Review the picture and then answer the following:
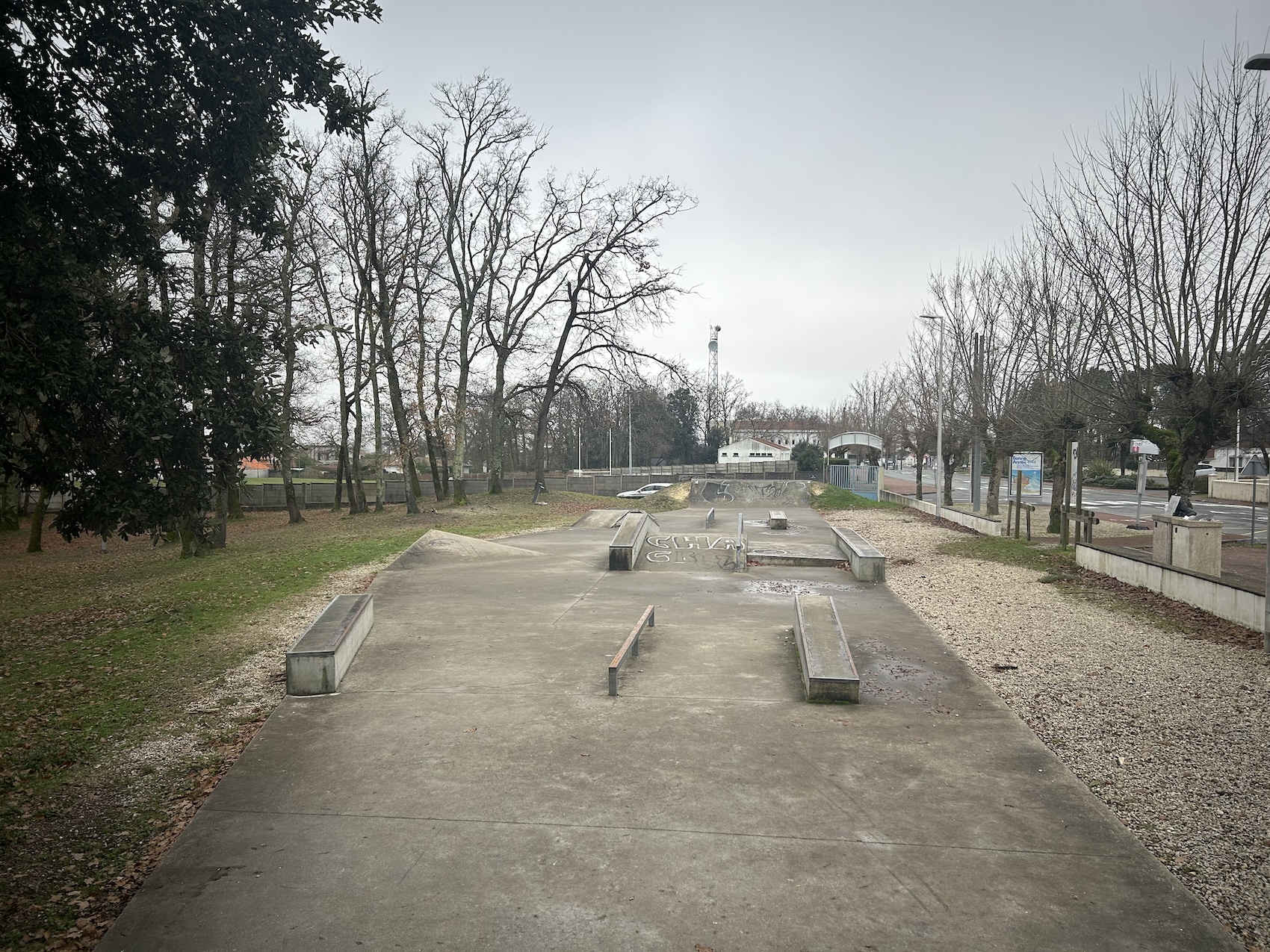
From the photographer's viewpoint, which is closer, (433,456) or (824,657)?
(824,657)

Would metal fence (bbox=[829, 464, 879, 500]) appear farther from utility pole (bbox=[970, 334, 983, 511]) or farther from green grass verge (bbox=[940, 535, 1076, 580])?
green grass verge (bbox=[940, 535, 1076, 580])

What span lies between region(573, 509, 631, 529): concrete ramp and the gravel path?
13639 millimetres

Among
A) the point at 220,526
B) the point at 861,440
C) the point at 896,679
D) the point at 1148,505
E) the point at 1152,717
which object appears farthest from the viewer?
the point at 861,440

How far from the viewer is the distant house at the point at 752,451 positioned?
9444 cm

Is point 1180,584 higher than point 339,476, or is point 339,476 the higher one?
point 339,476

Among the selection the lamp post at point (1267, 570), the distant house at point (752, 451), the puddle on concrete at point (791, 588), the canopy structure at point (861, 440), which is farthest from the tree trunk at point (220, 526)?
the distant house at point (752, 451)

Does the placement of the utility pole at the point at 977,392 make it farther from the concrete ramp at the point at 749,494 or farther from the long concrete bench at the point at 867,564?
the long concrete bench at the point at 867,564

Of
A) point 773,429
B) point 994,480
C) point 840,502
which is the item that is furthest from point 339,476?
point 773,429

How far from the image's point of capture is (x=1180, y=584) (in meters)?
11.8

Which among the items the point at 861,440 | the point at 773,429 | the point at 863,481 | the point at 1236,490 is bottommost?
the point at 1236,490

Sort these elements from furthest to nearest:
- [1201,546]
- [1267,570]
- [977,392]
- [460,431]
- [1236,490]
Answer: [1236,490] < [460,431] < [977,392] < [1201,546] < [1267,570]

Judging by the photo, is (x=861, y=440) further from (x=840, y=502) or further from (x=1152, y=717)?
(x=1152, y=717)

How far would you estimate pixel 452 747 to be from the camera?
616 centimetres

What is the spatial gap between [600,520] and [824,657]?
18.9 meters
